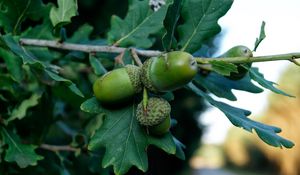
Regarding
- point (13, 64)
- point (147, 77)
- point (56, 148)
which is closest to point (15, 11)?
point (13, 64)

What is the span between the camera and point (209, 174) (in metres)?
35.2

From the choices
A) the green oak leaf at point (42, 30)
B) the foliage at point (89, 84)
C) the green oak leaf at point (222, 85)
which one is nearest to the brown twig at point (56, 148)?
the foliage at point (89, 84)

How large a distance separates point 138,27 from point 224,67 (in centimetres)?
65

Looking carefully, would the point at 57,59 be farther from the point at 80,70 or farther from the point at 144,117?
the point at 144,117

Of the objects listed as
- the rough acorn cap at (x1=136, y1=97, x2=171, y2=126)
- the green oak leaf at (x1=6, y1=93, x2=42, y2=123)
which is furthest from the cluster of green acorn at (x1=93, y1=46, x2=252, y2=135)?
the green oak leaf at (x1=6, y1=93, x2=42, y2=123)

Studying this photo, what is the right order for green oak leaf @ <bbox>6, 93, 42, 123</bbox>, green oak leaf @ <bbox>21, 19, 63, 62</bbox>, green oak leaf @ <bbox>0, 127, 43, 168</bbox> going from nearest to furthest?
green oak leaf @ <bbox>0, 127, 43, 168</bbox>
green oak leaf @ <bbox>6, 93, 42, 123</bbox>
green oak leaf @ <bbox>21, 19, 63, 62</bbox>

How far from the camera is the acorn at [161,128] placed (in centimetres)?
125

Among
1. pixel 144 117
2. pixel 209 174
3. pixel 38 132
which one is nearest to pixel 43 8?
pixel 38 132

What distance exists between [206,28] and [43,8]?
67 cm

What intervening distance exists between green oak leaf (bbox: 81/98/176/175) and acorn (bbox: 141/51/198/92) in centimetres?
18

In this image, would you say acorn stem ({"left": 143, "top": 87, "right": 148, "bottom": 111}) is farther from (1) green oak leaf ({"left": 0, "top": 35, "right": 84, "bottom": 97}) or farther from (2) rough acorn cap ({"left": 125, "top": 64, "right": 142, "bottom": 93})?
(1) green oak leaf ({"left": 0, "top": 35, "right": 84, "bottom": 97})

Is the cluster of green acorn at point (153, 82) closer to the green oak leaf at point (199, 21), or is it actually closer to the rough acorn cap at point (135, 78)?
the rough acorn cap at point (135, 78)

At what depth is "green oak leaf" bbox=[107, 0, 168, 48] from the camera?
5.74ft

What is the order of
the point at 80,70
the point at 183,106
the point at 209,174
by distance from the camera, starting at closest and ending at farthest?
1. the point at 80,70
2. the point at 183,106
3. the point at 209,174
